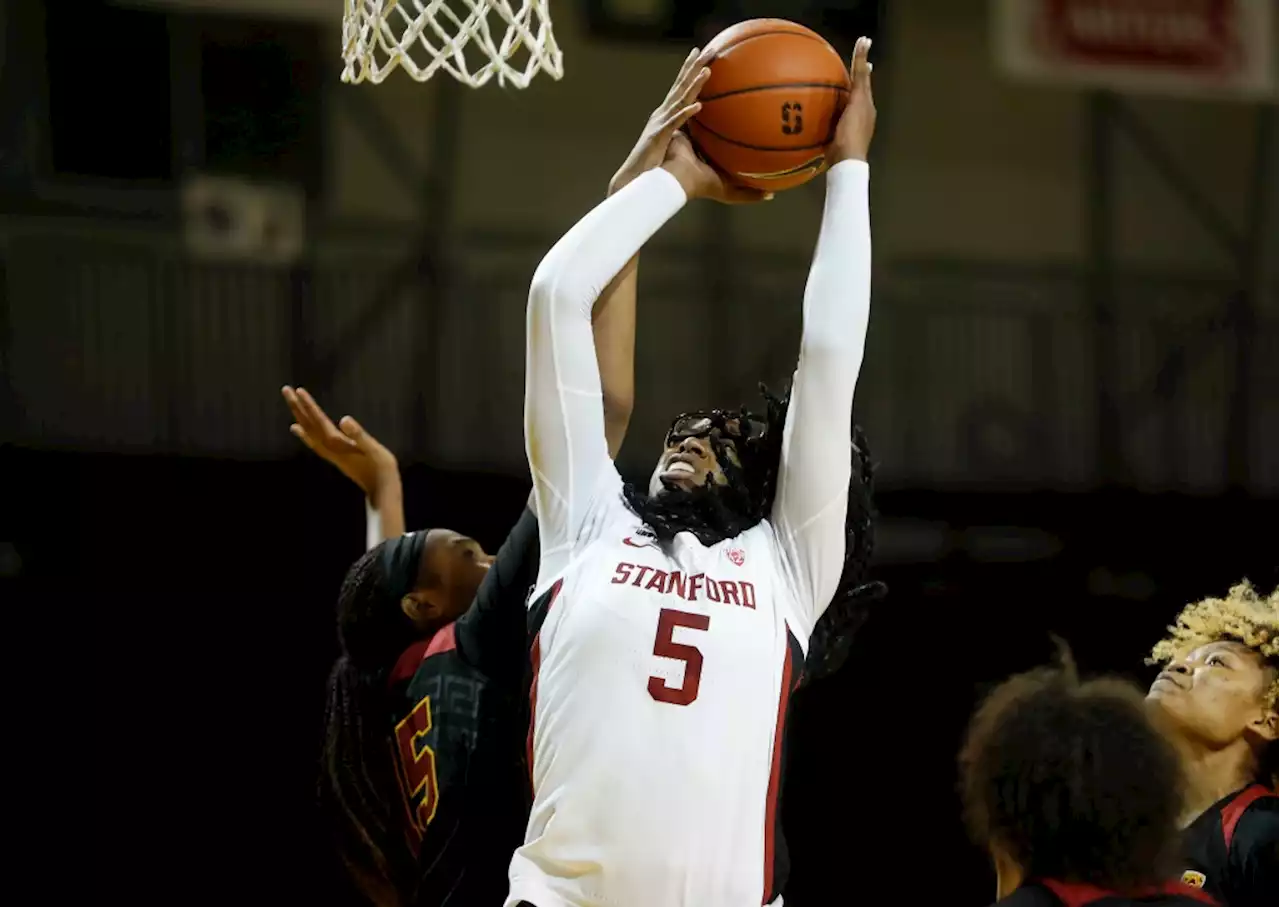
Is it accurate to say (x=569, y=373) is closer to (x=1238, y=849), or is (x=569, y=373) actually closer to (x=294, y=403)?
(x=294, y=403)

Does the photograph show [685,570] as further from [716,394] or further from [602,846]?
[716,394]

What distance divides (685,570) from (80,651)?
3492 mm

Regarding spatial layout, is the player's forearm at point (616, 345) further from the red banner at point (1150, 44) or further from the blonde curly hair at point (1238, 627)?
the red banner at point (1150, 44)

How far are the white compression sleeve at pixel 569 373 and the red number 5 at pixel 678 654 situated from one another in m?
0.19

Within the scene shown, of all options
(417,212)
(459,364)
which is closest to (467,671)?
(459,364)

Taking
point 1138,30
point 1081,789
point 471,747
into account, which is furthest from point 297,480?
point 1081,789

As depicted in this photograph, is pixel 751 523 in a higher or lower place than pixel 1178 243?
lower

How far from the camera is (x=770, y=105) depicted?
240 centimetres

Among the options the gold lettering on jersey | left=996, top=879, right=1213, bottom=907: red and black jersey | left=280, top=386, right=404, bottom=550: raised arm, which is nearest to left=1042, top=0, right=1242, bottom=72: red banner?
left=280, top=386, right=404, bottom=550: raised arm

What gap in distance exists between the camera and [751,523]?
7.73ft

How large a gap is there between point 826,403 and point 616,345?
1.13ft

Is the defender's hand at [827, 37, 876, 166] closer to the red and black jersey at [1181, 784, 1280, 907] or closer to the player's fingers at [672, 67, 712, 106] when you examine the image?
the player's fingers at [672, 67, 712, 106]

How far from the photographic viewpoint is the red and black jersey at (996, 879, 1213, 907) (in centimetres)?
172

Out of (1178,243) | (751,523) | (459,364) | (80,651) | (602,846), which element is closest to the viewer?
(602,846)
